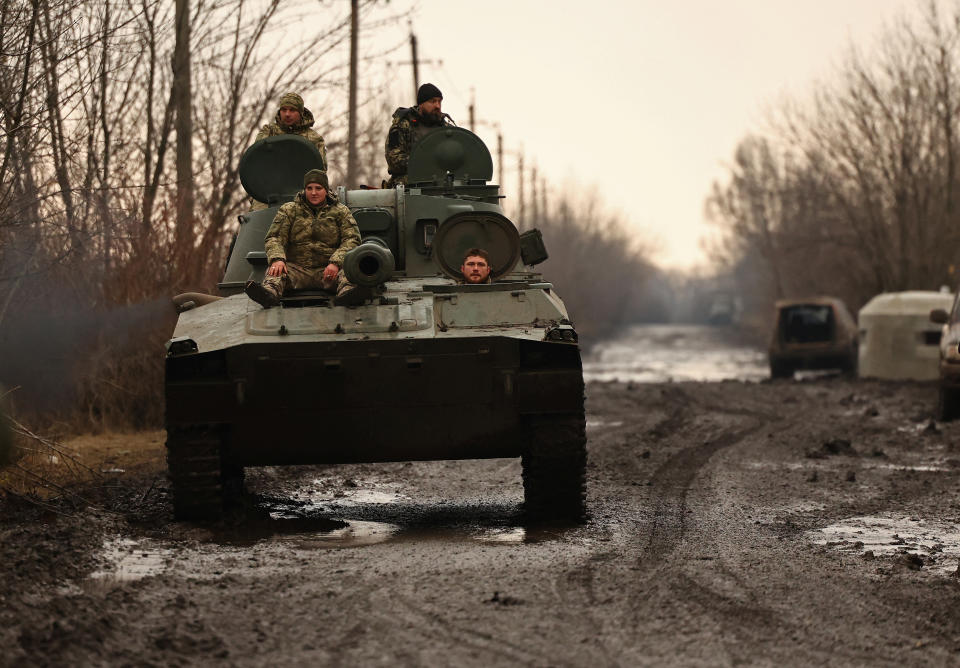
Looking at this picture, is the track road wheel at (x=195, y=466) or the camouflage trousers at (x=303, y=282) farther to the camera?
the camouflage trousers at (x=303, y=282)

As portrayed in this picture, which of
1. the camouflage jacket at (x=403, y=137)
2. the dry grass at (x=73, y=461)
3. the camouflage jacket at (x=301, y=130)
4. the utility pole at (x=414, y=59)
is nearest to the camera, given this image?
the dry grass at (x=73, y=461)

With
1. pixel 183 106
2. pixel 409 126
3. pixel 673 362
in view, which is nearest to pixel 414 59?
pixel 673 362

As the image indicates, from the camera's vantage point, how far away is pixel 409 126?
37.4 ft

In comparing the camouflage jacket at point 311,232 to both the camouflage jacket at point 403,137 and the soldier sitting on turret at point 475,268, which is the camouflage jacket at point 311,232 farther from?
the camouflage jacket at point 403,137

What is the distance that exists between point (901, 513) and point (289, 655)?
517 cm

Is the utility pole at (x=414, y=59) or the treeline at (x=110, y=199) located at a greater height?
the utility pole at (x=414, y=59)

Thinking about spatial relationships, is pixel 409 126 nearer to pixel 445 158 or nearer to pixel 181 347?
pixel 445 158

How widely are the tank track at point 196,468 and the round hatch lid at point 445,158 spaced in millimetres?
3217

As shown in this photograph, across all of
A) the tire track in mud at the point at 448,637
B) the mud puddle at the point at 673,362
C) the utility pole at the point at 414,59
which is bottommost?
the mud puddle at the point at 673,362

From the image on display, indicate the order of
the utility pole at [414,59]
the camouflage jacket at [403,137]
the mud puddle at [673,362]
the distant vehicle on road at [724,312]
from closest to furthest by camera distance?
the camouflage jacket at [403,137] → the mud puddle at [673,362] → the utility pole at [414,59] → the distant vehicle on road at [724,312]

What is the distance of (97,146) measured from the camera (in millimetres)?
13875

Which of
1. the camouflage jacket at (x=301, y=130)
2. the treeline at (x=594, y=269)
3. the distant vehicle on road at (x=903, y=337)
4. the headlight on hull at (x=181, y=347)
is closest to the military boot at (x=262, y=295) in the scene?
the headlight on hull at (x=181, y=347)

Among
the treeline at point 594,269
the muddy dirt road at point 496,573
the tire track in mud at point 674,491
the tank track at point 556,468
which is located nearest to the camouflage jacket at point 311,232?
the muddy dirt road at point 496,573

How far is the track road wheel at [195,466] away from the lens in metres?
8.09
